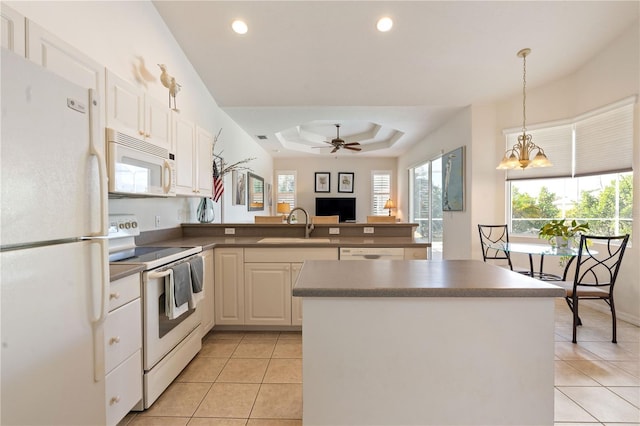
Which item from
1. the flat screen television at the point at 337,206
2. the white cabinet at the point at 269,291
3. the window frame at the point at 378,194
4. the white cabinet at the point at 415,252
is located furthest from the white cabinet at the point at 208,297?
the window frame at the point at 378,194

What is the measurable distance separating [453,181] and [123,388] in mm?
5052

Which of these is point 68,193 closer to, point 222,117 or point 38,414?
point 38,414

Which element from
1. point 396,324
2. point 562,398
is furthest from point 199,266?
point 562,398

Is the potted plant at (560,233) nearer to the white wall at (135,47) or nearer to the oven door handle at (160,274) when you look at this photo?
the oven door handle at (160,274)

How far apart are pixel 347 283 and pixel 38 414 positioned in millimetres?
1200

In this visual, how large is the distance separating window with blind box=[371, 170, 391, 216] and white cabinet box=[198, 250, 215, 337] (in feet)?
21.5

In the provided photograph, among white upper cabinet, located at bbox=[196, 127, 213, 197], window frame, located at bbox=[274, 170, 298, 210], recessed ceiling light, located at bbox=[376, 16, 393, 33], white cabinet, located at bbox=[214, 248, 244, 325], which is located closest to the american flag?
white upper cabinet, located at bbox=[196, 127, 213, 197]

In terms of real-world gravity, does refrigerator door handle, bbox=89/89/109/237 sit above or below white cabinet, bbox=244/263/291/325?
above

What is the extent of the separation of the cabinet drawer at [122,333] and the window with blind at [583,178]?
4.57m

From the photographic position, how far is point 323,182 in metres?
8.73

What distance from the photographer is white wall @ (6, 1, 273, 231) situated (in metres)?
1.94

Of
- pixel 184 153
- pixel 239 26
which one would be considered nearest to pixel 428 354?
pixel 184 153

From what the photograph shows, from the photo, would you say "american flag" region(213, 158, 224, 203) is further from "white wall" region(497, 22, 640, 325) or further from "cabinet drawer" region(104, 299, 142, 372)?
"white wall" region(497, 22, 640, 325)

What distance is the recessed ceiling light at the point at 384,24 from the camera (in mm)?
3064
